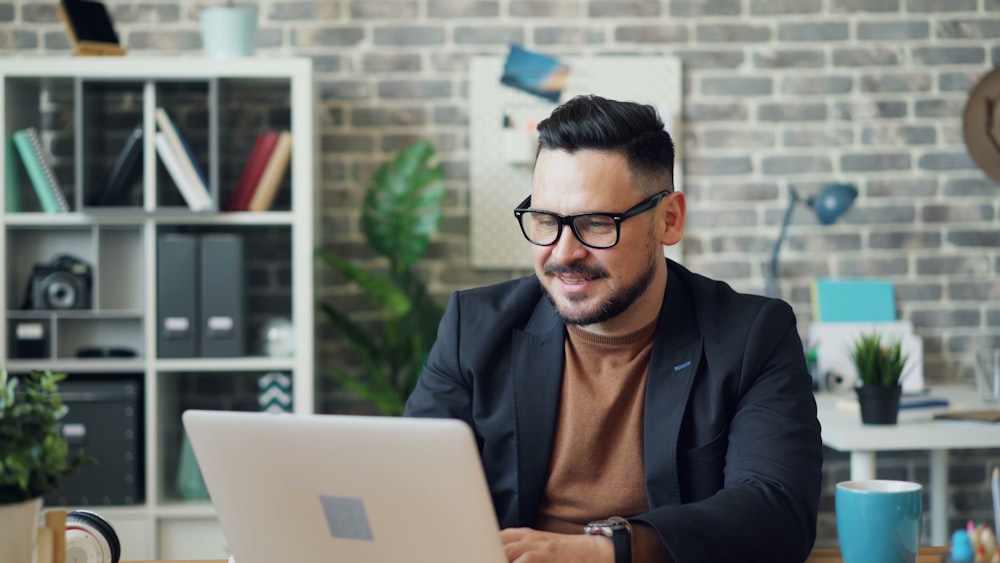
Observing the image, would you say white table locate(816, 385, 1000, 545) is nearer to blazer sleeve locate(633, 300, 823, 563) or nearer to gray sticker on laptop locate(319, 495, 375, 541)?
blazer sleeve locate(633, 300, 823, 563)

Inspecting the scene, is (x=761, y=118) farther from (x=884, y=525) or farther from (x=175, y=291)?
(x=884, y=525)

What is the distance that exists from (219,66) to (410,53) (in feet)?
2.13

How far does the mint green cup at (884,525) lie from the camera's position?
50.6 inches

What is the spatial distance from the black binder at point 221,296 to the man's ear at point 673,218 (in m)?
1.72

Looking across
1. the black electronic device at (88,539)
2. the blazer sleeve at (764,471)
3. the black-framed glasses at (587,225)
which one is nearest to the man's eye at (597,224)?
the black-framed glasses at (587,225)

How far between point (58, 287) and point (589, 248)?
82.7 inches

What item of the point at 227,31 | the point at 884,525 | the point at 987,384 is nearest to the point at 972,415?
the point at 987,384

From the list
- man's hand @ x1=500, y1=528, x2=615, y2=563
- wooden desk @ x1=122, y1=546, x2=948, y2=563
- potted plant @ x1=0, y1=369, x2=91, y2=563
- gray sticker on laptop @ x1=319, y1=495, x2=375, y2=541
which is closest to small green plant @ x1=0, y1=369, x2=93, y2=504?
potted plant @ x1=0, y1=369, x2=91, y2=563

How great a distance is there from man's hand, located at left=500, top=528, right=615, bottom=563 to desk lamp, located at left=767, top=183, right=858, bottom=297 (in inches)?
89.3

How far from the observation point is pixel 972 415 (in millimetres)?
2717

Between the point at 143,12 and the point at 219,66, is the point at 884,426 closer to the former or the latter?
the point at 219,66

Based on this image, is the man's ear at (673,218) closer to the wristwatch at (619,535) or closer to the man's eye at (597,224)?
the man's eye at (597,224)

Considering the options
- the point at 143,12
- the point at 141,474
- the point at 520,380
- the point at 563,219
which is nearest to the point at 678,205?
the point at 563,219

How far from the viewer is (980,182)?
11.8ft
